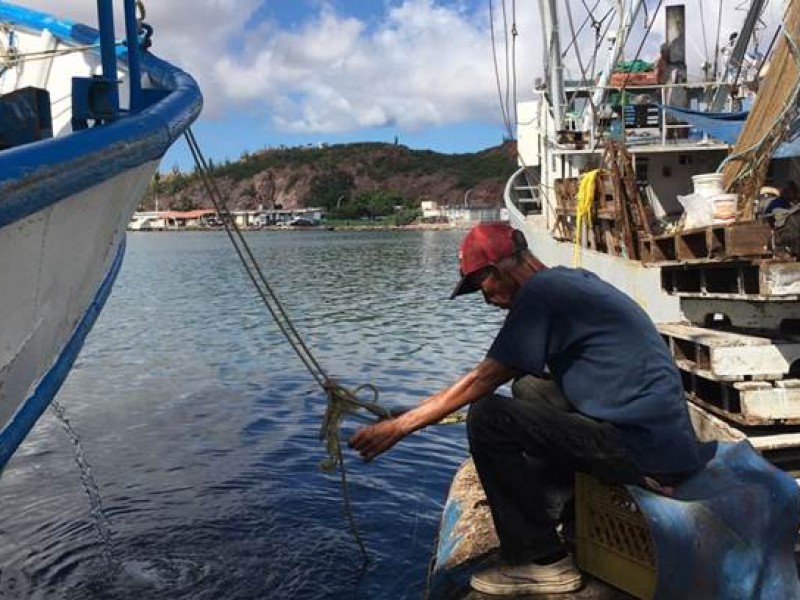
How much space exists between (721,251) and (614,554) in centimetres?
374

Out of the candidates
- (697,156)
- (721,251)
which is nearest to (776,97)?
(721,251)

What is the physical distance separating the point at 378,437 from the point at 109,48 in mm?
2546

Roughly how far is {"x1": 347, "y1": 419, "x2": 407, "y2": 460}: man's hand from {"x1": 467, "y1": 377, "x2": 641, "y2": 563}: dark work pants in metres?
0.36

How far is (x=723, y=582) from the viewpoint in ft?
12.9

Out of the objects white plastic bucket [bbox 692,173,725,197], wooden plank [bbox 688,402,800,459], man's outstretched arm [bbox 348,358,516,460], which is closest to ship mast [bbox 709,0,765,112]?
white plastic bucket [bbox 692,173,725,197]

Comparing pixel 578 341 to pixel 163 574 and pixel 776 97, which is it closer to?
pixel 163 574

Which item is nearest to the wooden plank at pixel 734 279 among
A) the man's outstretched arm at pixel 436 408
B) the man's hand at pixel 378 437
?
the man's outstretched arm at pixel 436 408

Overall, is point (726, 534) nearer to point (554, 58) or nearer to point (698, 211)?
point (698, 211)

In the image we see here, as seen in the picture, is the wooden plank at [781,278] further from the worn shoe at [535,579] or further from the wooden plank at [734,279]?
the worn shoe at [535,579]

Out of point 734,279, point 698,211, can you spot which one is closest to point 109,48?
point 734,279

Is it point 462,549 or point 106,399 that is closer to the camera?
point 462,549

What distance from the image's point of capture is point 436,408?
410cm

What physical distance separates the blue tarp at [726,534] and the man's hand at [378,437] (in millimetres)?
1036

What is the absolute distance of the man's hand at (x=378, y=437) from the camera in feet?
13.5
